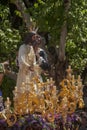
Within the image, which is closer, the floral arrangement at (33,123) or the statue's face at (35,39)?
the floral arrangement at (33,123)

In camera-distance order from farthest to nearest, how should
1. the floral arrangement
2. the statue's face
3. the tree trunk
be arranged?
the tree trunk → the statue's face → the floral arrangement

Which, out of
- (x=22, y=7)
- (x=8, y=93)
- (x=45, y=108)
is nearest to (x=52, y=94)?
(x=45, y=108)

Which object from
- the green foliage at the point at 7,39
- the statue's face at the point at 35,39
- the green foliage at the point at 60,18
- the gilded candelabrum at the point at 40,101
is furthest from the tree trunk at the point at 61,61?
the gilded candelabrum at the point at 40,101

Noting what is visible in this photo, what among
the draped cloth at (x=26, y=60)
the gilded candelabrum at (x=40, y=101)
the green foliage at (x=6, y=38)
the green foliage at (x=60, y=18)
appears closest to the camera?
the gilded candelabrum at (x=40, y=101)

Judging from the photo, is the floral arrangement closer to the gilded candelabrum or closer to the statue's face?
the gilded candelabrum

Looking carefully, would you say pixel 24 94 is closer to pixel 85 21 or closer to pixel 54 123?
pixel 54 123

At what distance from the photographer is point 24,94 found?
601 centimetres

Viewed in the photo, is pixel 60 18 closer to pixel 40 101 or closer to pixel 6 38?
pixel 6 38

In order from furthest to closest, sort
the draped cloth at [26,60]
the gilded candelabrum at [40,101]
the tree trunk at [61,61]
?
the tree trunk at [61,61], the draped cloth at [26,60], the gilded candelabrum at [40,101]

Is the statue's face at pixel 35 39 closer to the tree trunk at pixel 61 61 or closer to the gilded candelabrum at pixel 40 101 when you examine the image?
the gilded candelabrum at pixel 40 101

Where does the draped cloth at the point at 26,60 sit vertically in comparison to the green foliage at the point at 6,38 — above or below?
below

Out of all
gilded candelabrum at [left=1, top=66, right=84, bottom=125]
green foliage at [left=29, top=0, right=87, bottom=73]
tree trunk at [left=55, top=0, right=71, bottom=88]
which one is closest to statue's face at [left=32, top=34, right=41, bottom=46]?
gilded candelabrum at [left=1, top=66, right=84, bottom=125]

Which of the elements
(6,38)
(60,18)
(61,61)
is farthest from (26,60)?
(6,38)

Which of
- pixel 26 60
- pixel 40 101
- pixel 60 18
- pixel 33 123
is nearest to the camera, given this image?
pixel 33 123
